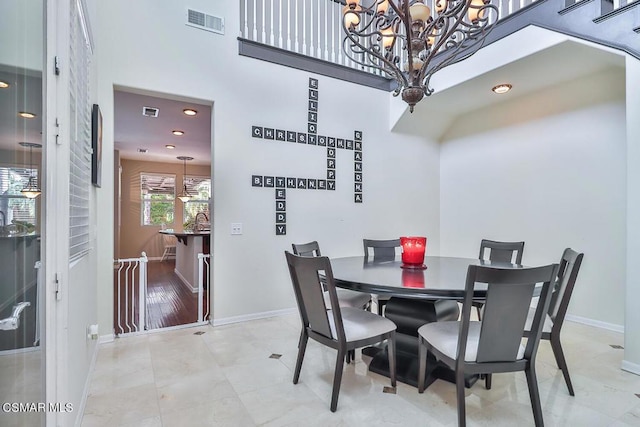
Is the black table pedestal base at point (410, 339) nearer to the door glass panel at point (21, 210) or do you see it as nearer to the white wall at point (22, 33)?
the door glass panel at point (21, 210)

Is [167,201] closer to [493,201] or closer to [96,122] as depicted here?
[96,122]

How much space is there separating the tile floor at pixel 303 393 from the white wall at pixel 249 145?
86cm

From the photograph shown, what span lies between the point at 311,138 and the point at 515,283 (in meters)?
2.91

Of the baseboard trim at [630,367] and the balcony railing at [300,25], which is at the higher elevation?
the balcony railing at [300,25]

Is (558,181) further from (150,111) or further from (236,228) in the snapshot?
(150,111)

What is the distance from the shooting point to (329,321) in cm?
205

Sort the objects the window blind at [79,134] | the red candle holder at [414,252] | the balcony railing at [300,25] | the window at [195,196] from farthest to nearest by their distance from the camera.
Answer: the window at [195,196]
the balcony railing at [300,25]
the red candle holder at [414,252]
the window blind at [79,134]

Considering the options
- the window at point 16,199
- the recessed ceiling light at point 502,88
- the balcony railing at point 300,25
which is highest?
the balcony railing at point 300,25

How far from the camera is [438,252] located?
5.07 metres

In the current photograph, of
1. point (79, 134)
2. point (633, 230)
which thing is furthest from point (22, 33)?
point (633, 230)

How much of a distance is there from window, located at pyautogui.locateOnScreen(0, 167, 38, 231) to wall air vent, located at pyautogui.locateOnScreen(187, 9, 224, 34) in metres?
2.73

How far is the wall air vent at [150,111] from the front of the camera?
443 cm

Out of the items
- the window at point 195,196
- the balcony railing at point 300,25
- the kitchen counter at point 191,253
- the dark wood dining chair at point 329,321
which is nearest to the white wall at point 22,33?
→ the dark wood dining chair at point 329,321

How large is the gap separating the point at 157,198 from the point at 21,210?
8.29 metres
